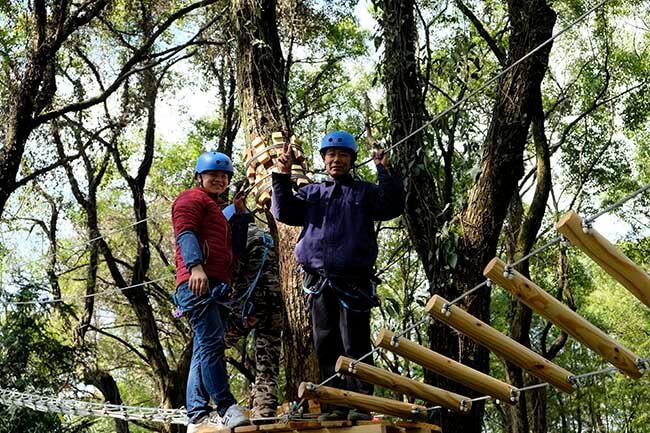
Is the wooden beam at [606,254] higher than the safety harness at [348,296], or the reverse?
the safety harness at [348,296]

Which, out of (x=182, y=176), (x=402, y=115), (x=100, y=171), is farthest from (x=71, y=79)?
(x=402, y=115)

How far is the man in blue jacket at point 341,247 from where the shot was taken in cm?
372

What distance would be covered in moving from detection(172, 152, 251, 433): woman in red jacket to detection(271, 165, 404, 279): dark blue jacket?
32cm

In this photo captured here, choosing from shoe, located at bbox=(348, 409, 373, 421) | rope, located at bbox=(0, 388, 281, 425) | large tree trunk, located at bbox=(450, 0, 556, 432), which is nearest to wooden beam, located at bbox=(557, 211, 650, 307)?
shoe, located at bbox=(348, 409, 373, 421)

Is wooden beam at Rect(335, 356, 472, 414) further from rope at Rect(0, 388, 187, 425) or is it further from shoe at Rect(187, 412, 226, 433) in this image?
rope at Rect(0, 388, 187, 425)

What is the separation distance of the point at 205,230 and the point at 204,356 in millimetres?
592

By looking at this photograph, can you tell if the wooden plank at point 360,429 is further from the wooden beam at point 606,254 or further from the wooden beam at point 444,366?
the wooden beam at point 606,254

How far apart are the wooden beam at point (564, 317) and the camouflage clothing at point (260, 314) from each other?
194cm

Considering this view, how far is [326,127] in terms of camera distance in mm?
13586

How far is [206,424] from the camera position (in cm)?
380

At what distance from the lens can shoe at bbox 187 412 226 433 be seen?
373 centimetres

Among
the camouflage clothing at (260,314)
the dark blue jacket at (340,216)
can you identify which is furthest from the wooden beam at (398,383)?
the camouflage clothing at (260,314)

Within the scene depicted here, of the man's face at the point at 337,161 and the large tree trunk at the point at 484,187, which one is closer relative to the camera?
the man's face at the point at 337,161

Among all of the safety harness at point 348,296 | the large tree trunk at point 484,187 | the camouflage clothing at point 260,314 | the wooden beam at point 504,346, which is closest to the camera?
the wooden beam at point 504,346
